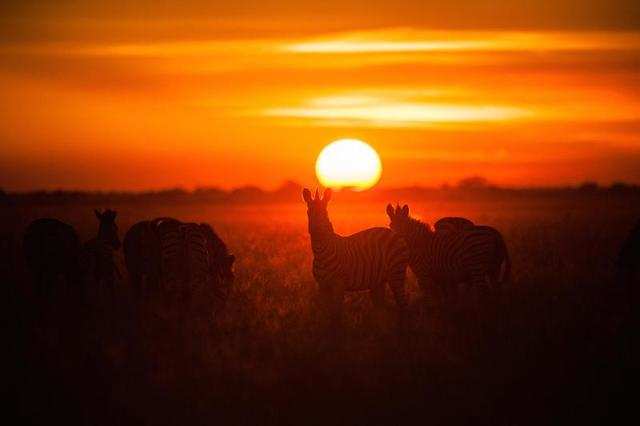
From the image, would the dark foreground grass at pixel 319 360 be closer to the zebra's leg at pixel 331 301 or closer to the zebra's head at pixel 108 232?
the zebra's leg at pixel 331 301

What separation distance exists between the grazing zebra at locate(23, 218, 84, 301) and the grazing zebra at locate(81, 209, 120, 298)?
8.8 inches

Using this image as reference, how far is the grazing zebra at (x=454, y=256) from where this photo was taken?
13.1 meters

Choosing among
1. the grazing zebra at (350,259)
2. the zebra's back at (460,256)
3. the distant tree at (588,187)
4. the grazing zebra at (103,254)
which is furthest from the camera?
the distant tree at (588,187)

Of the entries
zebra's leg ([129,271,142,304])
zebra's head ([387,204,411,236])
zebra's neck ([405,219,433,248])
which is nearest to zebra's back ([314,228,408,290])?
zebra's neck ([405,219,433,248])

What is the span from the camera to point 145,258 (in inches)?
526

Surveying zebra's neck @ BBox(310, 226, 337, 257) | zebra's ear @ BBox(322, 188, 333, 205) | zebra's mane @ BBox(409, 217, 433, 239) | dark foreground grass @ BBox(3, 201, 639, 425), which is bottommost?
dark foreground grass @ BBox(3, 201, 639, 425)

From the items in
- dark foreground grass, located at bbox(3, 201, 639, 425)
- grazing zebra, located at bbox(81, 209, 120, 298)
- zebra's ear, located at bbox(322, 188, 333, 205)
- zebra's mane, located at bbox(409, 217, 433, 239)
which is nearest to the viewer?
dark foreground grass, located at bbox(3, 201, 639, 425)

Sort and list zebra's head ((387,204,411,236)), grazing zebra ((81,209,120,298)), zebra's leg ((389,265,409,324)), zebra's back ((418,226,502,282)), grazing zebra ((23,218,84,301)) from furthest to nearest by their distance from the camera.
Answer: zebra's head ((387,204,411,236))
grazing zebra ((81,209,120,298))
grazing zebra ((23,218,84,301))
zebra's back ((418,226,502,282))
zebra's leg ((389,265,409,324))

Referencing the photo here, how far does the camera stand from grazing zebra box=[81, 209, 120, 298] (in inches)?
536

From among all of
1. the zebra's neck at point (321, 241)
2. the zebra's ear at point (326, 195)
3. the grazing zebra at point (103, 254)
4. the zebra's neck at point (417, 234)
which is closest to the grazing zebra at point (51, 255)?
the grazing zebra at point (103, 254)

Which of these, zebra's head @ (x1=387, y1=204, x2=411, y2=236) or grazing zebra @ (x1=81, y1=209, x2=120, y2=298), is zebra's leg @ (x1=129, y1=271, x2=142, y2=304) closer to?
grazing zebra @ (x1=81, y1=209, x2=120, y2=298)

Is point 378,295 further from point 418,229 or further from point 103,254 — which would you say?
point 103,254

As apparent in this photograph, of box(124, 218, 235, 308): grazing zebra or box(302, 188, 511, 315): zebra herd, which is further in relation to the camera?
box(124, 218, 235, 308): grazing zebra

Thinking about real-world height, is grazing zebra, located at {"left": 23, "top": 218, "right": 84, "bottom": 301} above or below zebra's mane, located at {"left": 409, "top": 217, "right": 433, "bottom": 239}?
below
